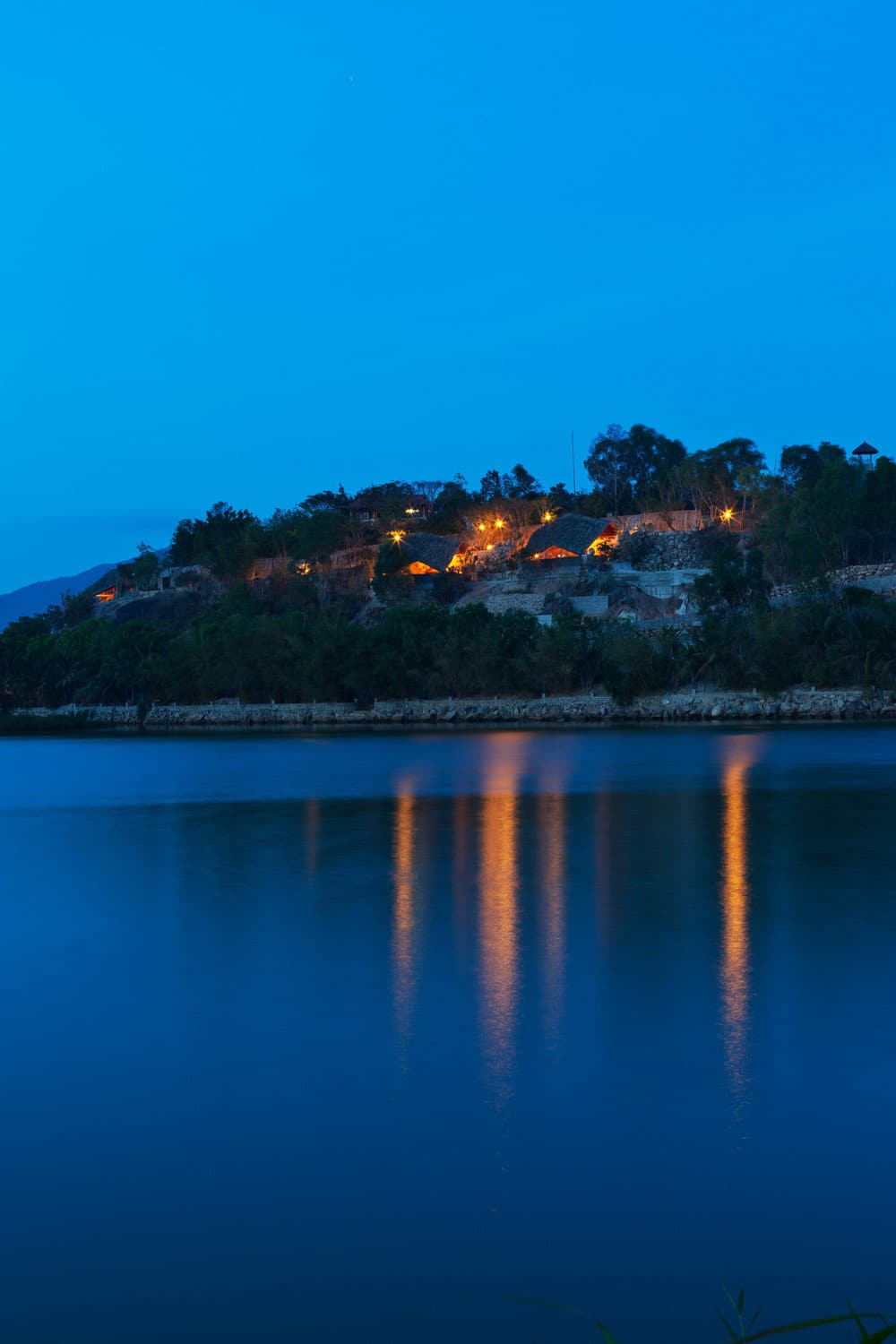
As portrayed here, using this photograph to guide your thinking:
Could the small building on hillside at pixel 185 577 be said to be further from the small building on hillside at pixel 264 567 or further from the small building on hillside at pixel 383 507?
the small building on hillside at pixel 383 507

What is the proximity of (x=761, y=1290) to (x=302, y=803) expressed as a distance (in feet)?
57.1

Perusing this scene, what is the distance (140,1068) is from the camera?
21.7ft

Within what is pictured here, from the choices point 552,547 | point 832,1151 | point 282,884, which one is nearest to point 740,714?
point 552,547

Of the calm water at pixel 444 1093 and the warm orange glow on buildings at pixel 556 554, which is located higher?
the warm orange glow on buildings at pixel 556 554

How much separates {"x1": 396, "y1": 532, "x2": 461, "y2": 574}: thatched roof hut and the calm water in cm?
5410

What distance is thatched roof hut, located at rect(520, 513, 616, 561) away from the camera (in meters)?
64.4

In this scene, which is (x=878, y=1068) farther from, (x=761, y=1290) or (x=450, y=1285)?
(x=450, y=1285)

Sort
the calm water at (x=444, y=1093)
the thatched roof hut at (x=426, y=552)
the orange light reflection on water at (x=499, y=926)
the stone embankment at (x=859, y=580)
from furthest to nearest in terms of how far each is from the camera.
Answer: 1. the thatched roof hut at (x=426, y=552)
2. the stone embankment at (x=859, y=580)
3. the orange light reflection on water at (x=499, y=926)
4. the calm water at (x=444, y=1093)

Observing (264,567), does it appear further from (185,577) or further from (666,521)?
(666,521)

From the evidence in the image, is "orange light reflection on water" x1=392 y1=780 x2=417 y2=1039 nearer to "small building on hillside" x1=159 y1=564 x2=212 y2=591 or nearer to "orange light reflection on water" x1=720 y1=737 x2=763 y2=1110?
"orange light reflection on water" x1=720 y1=737 x2=763 y2=1110

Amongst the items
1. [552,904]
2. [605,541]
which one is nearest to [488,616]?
[605,541]

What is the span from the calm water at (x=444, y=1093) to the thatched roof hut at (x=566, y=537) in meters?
50.5

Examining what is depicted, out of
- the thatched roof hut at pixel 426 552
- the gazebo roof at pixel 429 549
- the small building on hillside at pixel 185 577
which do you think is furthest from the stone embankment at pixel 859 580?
the small building on hillside at pixel 185 577

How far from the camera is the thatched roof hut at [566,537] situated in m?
64.4
